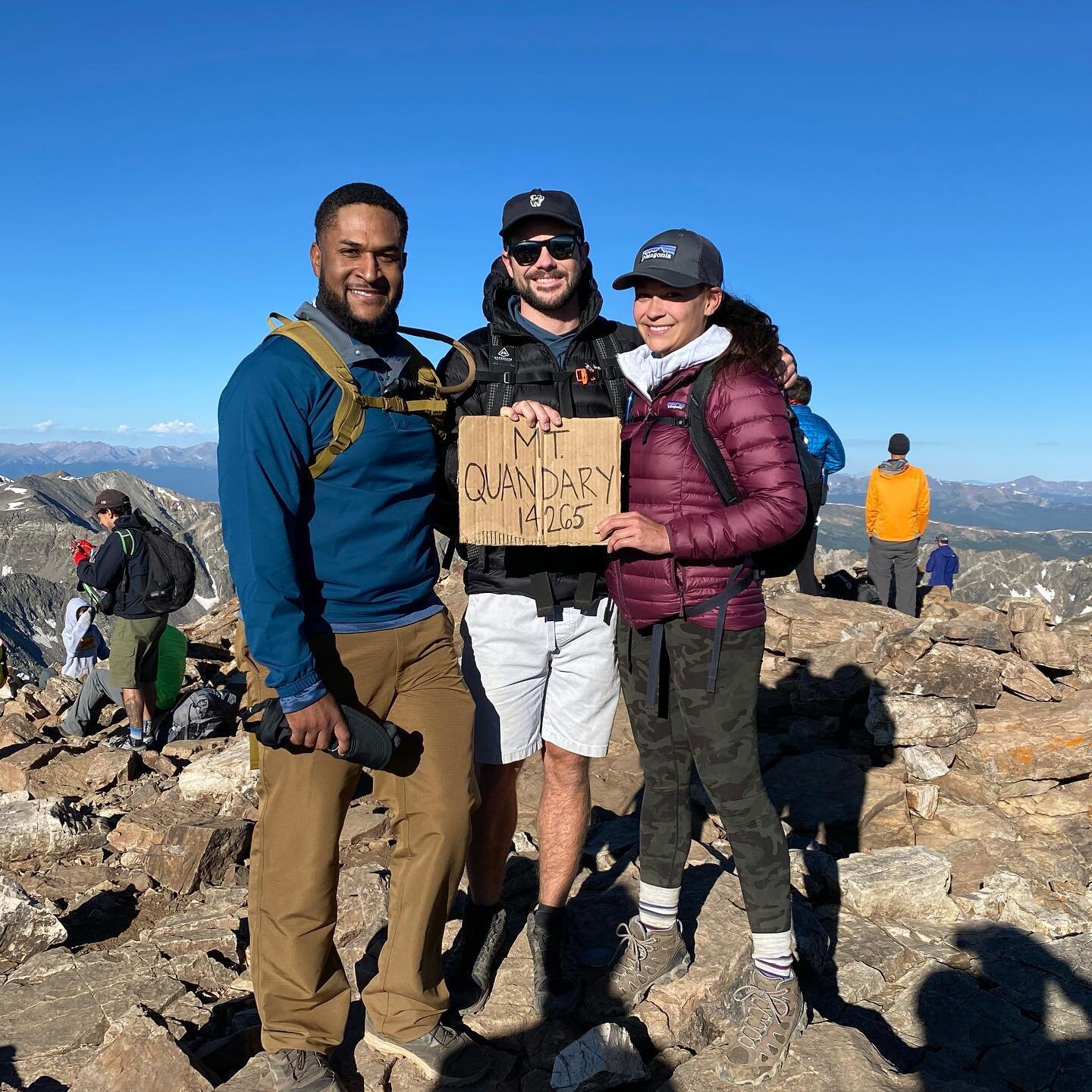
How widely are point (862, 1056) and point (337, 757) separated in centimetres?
269

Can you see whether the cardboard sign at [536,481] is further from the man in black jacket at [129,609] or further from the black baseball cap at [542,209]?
the man in black jacket at [129,609]

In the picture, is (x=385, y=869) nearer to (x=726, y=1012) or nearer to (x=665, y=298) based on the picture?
(x=726, y=1012)

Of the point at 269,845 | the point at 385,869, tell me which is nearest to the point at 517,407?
the point at 269,845

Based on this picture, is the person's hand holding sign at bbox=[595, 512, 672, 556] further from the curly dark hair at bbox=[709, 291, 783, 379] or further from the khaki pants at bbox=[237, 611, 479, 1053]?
the khaki pants at bbox=[237, 611, 479, 1053]

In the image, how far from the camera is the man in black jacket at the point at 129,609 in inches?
435

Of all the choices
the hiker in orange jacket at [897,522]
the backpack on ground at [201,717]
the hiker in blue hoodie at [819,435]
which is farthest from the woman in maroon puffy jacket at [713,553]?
the hiker in orange jacket at [897,522]

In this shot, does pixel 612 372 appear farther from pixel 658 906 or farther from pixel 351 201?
pixel 658 906

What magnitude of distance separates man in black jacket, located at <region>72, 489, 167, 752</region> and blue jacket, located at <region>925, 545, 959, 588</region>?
1850 centimetres

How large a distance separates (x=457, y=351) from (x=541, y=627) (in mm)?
1513

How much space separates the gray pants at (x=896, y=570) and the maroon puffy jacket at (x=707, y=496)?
12794mm

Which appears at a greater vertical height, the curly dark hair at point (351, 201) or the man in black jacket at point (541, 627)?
the curly dark hair at point (351, 201)

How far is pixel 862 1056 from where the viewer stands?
3848 millimetres

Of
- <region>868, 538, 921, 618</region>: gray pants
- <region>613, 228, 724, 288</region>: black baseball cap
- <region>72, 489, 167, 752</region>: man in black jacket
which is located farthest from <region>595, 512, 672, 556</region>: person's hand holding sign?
<region>868, 538, 921, 618</region>: gray pants

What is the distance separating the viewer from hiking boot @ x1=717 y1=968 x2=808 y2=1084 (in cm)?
381
